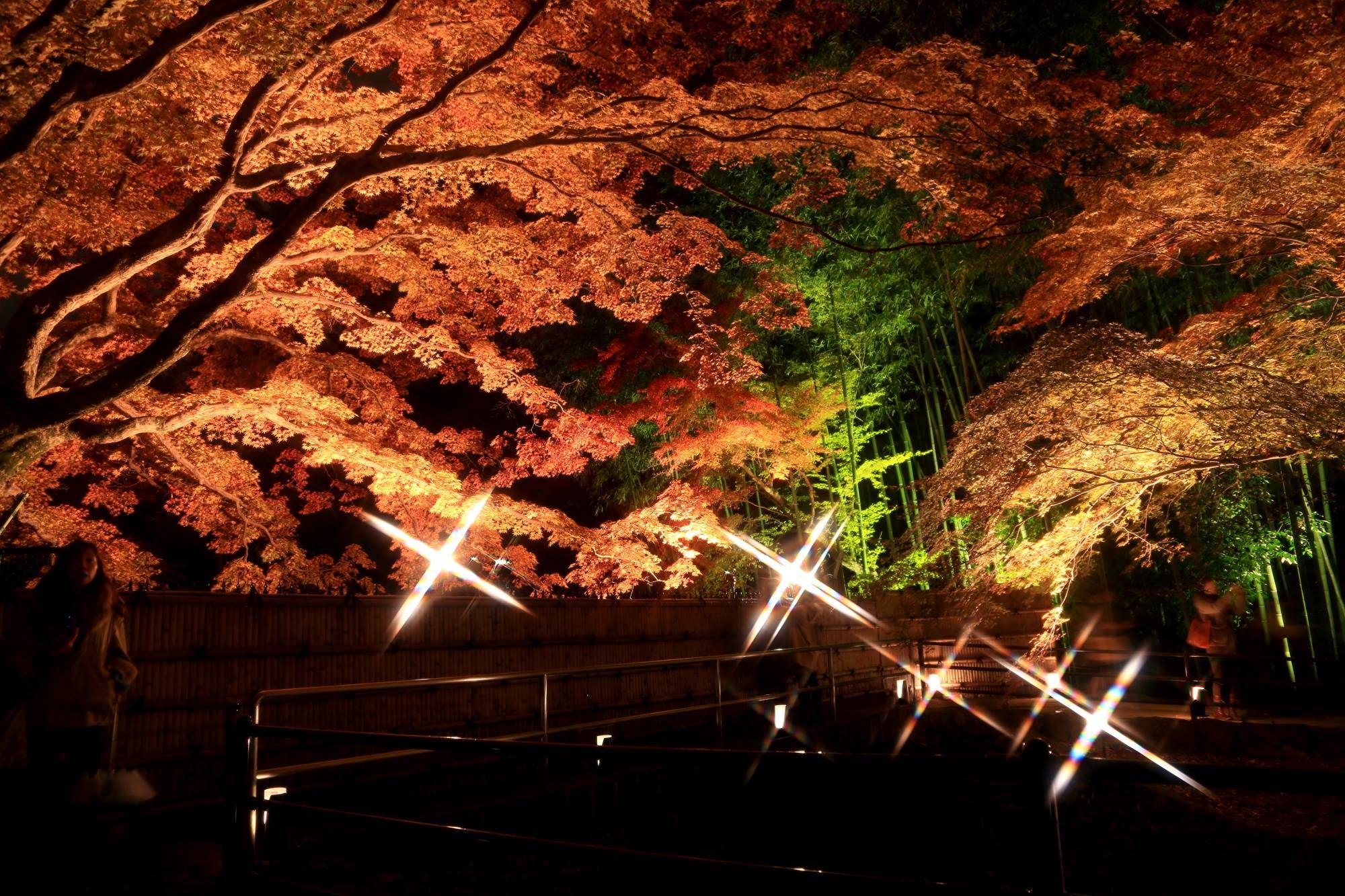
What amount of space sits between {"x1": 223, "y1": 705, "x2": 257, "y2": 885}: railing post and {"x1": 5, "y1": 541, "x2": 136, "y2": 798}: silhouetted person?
1278 millimetres

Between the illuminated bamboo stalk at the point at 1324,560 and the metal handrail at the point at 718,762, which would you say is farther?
the illuminated bamboo stalk at the point at 1324,560

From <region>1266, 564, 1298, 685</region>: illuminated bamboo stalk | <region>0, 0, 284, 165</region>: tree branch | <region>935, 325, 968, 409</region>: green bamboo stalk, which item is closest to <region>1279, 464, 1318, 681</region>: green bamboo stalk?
<region>1266, 564, 1298, 685</region>: illuminated bamboo stalk

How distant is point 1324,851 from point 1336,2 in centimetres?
591

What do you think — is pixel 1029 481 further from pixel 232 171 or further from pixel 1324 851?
pixel 232 171

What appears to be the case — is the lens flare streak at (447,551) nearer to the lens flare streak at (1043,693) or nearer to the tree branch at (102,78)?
the tree branch at (102,78)

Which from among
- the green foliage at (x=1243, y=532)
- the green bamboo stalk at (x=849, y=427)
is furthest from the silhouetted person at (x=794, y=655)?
the green foliage at (x=1243, y=532)

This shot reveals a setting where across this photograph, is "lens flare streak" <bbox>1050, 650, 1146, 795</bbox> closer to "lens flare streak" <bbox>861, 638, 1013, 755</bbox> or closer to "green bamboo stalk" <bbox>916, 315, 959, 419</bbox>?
"lens flare streak" <bbox>861, 638, 1013, 755</bbox>

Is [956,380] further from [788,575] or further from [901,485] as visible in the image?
[788,575]

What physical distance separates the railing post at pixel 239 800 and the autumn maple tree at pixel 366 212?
11.8 ft

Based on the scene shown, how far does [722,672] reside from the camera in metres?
10.8

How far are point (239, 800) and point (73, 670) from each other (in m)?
1.43

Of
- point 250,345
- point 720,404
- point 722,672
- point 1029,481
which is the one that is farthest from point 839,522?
point 250,345

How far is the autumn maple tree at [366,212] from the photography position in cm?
561

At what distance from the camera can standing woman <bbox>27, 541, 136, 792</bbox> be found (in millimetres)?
3832
